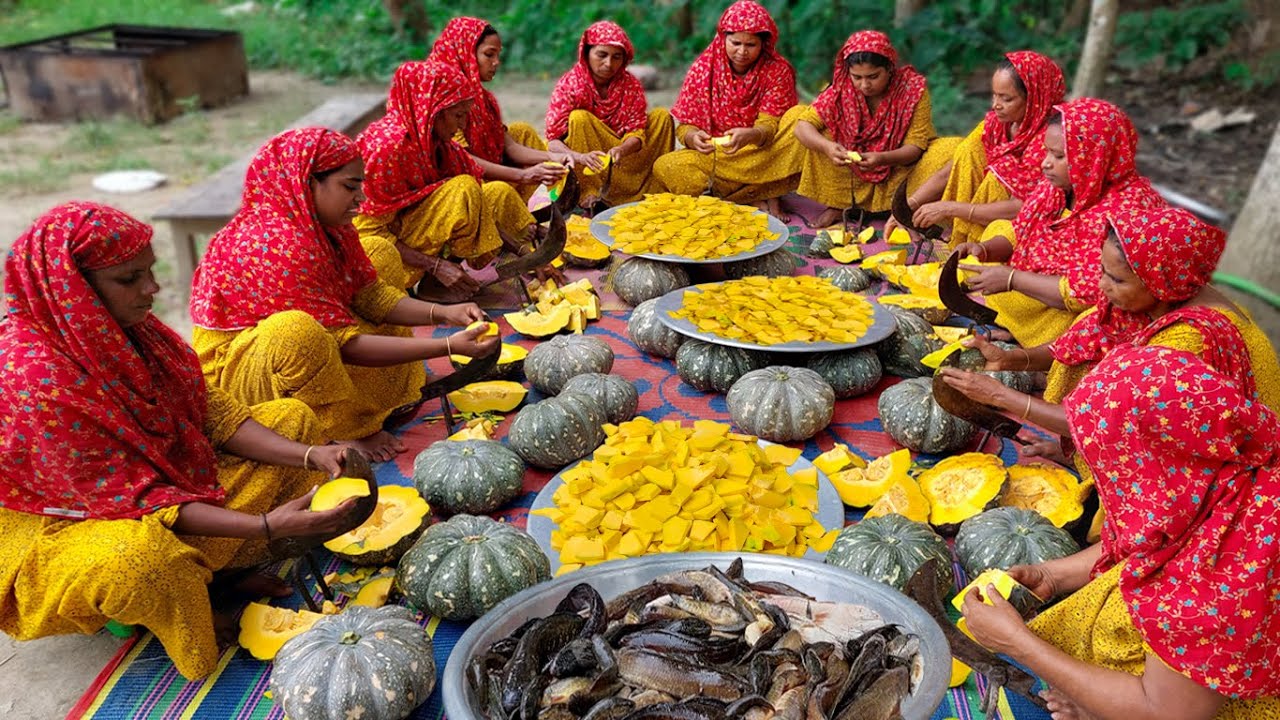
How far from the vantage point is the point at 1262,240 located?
24.8 feet

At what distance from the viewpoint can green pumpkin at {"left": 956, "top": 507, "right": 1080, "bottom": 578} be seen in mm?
3115

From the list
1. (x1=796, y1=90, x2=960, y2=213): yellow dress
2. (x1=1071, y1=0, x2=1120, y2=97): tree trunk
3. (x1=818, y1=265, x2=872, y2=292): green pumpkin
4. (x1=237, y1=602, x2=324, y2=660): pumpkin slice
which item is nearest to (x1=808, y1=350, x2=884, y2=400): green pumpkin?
(x1=818, y1=265, x2=872, y2=292): green pumpkin

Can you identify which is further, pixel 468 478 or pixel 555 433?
pixel 555 433

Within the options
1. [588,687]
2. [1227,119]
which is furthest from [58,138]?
[1227,119]

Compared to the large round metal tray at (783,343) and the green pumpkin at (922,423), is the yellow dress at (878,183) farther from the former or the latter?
the green pumpkin at (922,423)

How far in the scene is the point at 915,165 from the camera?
654 cm

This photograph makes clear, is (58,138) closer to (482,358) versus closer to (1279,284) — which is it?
(482,358)

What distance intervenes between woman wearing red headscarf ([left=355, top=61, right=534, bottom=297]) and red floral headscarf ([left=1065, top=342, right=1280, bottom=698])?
361 cm

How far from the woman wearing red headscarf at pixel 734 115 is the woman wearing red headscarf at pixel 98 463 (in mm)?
4553

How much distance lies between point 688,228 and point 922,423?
2.12m

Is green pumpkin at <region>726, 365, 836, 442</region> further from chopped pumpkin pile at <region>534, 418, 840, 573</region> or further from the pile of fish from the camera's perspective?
the pile of fish

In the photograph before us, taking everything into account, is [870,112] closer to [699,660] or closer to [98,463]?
[699,660]

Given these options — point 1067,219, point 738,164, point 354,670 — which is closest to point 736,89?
point 738,164

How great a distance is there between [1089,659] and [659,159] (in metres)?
5.12
